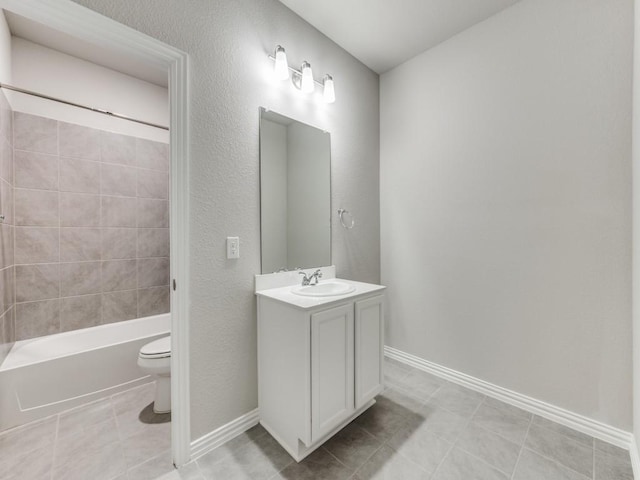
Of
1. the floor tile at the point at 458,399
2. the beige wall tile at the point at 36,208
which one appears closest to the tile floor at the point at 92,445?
the beige wall tile at the point at 36,208

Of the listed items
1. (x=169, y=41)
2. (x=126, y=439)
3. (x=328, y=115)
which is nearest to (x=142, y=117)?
(x=169, y=41)

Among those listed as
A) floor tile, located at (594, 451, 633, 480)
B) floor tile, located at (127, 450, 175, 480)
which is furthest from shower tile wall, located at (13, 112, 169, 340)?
floor tile, located at (594, 451, 633, 480)

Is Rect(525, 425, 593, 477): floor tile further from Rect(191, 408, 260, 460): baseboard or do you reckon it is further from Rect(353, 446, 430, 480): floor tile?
Rect(191, 408, 260, 460): baseboard

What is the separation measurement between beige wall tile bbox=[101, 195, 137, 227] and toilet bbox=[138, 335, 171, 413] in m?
1.26

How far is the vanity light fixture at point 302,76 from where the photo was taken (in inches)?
65.5

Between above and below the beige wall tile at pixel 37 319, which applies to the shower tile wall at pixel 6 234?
above

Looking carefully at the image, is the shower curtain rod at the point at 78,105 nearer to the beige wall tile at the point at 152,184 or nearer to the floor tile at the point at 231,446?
the beige wall tile at the point at 152,184

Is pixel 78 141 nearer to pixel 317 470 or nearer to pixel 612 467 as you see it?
pixel 317 470

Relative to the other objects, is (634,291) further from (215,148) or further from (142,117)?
(142,117)

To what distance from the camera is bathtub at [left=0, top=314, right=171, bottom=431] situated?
1.61 meters

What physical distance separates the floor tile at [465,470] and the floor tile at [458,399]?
384 mm

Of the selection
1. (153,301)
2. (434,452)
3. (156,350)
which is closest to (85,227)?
(153,301)

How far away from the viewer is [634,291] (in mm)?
1405

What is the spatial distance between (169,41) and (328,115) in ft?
3.68
